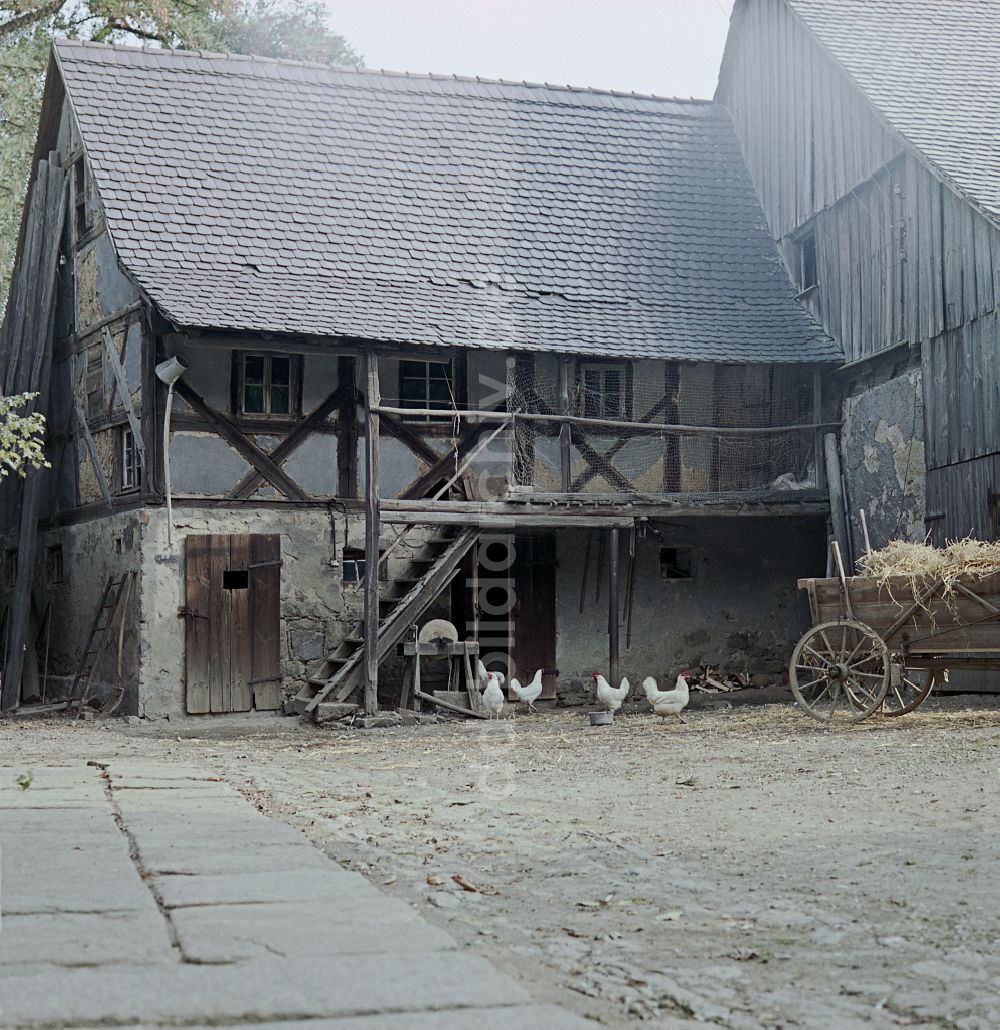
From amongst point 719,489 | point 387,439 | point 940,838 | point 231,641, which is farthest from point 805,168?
point 940,838

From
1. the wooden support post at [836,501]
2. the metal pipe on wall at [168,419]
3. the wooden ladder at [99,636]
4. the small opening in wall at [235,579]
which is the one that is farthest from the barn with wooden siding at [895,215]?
the wooden ladder at [99,636]

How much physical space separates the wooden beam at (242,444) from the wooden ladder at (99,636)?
1881mm

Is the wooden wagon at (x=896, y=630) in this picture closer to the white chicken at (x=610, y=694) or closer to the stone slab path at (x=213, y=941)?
the white chicken at (x=610, y=694)

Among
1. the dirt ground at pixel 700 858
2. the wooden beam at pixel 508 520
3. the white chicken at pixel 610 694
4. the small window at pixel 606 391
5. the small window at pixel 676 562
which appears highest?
the small window at pixel 606 391

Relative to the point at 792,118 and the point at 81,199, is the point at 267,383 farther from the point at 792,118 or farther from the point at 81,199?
the point at 792,118

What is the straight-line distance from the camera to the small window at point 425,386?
1681cm

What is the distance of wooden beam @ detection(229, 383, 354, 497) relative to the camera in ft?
52.1

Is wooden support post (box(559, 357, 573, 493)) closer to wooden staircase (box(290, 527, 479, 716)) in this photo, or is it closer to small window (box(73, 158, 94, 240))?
wooden staircase (box(290, 527, 479, 716))

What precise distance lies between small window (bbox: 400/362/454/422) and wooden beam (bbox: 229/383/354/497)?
73 centimetres

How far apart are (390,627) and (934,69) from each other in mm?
9980

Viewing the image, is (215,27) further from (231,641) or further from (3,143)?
(231,641)

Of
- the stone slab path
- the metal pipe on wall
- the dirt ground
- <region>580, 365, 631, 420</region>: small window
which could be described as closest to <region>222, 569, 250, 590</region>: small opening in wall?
the metal pipe on wall

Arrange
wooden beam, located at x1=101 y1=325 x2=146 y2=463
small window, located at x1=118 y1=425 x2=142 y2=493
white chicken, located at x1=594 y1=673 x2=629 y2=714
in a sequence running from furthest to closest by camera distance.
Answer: small window, located at x1=118 y1=425 x2=142 y2=493, wooden beam, located at x1=101 y1=325 x2=146 y2=463, white chicken, located at x1=594 y1=673 x2=629 y2=714

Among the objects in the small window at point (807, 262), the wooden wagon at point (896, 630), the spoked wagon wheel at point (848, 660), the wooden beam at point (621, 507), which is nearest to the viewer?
the wooden wagon at point (896, 630)
